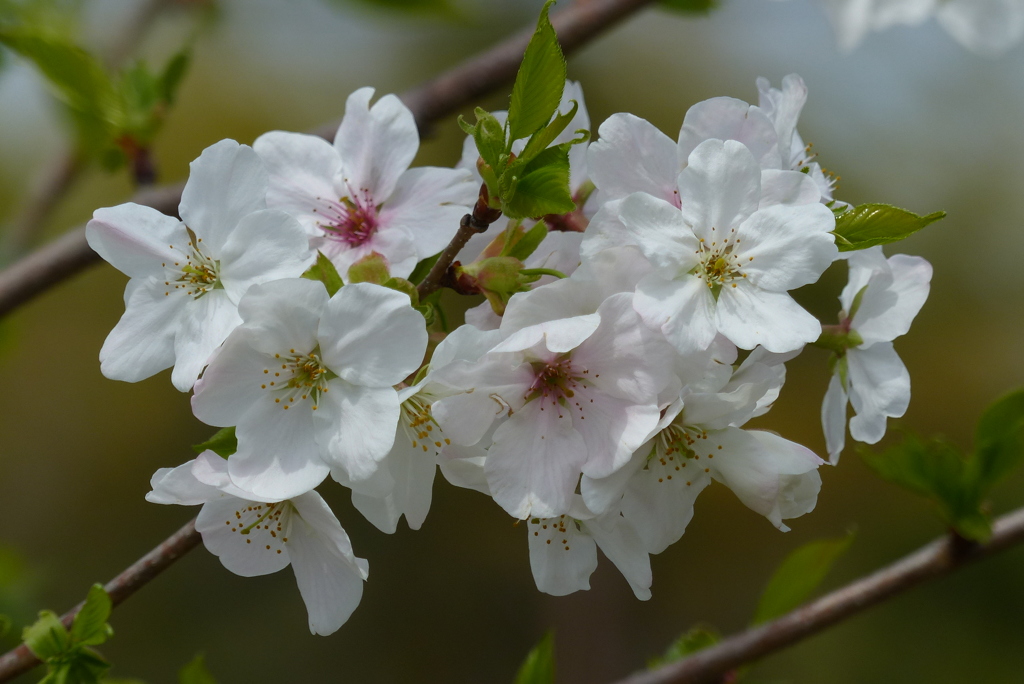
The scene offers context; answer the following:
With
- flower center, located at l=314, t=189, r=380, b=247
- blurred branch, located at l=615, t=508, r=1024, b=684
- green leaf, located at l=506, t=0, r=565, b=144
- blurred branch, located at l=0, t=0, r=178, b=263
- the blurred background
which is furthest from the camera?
the blurred background

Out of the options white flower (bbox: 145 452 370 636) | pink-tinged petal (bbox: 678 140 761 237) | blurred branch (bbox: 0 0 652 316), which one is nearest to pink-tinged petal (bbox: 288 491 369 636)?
white flower (bbox: 145 452 370 636)

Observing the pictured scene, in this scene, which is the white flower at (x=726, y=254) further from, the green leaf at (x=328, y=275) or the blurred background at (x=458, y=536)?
the blurred background at (x=458, y=536)

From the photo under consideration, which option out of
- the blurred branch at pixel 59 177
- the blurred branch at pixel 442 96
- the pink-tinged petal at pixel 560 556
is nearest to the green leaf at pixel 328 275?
the pink-tinged petal at pixel 560 556

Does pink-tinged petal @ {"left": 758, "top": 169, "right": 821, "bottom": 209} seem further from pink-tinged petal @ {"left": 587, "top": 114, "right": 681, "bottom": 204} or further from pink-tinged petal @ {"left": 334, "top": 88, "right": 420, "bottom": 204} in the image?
pink-tinged petal @ {"left": 334, "top": 88, "right": 420, "bottom": 204}

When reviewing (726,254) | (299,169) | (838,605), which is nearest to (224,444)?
(299,169)

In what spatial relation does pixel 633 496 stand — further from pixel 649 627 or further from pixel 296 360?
pixel 649 627
